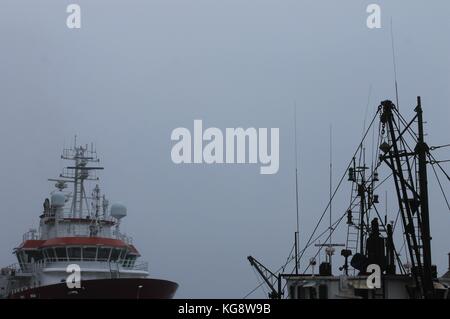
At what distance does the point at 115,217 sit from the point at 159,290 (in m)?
6.20

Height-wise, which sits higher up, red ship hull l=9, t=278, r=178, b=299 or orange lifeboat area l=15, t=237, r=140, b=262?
orange lifeboat area l=15, t=237, r=140, b=262

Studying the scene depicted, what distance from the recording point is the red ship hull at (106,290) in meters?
44.2

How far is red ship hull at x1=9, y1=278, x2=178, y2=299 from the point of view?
4425 cm

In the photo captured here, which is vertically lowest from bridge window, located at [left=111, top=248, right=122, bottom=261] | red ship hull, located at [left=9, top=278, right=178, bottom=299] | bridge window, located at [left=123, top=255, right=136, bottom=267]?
red ship hull, located at [left=9, top=278, right=178, bottom=299]

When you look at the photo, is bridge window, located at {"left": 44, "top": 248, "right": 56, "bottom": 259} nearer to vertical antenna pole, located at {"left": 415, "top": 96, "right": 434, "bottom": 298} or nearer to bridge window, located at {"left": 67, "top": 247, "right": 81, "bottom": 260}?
bridge window, located at {"left": 67, "top": 247, "right": 81, "bottom": 260}

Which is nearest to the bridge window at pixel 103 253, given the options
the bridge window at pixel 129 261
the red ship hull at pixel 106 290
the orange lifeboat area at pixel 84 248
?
the orange lifeboat area at pixel 84 248

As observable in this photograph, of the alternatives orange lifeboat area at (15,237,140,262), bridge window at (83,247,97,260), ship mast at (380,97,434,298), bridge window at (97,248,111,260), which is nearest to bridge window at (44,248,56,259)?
orange lifeboat area at (15,237,140,262)

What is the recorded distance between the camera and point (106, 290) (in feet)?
146

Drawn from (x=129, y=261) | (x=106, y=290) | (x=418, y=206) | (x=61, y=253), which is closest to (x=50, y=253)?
(x=61, y=253)

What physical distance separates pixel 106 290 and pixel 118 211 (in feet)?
26.5

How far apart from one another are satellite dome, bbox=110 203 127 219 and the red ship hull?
19.2 ft
